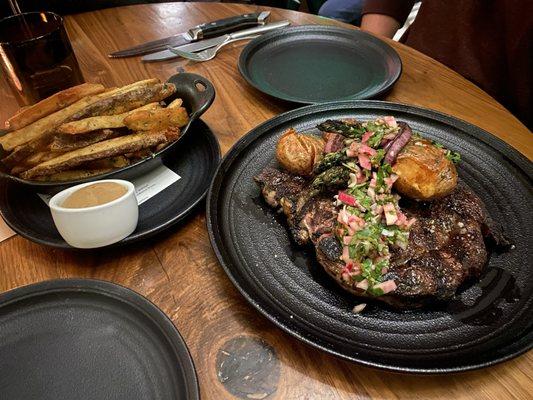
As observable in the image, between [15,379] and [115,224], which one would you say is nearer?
[15,379]

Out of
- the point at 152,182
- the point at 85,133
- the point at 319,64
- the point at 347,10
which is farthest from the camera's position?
the point at 347,10

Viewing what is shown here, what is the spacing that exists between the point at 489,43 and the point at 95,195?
2332mm

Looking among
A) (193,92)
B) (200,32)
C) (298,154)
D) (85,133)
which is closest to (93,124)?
(85,133)

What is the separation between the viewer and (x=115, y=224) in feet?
3.98

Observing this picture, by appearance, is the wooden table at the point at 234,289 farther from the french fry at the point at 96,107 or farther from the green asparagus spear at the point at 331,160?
the green asparagus spear at the point at 331,160

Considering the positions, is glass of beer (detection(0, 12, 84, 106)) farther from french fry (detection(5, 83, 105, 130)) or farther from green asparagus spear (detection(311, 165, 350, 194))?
green asparagus spear (detection(311, 165, 350, 194))

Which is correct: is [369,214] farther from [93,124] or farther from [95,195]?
[93,124]

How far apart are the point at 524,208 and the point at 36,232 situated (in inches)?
62.7

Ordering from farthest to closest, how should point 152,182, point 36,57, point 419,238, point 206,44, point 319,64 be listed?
point 206,44 < point 319,64 < point 36,57 < point 152,182 < point 419,238

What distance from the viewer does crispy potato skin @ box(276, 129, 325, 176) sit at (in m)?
Result: 1.43

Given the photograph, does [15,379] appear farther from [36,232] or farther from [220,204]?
[220,204]

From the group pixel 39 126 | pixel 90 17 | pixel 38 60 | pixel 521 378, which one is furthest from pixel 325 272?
pixel 90 17

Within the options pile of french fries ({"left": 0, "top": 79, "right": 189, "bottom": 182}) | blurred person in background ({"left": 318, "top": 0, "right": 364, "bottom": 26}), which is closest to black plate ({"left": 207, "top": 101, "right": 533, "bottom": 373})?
pile of french fries ({"left": 0, "top": 79, "right": 189, "bottom": 182})

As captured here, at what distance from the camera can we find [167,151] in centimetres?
146
